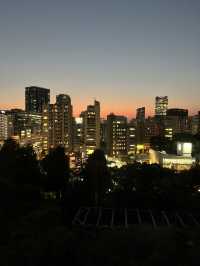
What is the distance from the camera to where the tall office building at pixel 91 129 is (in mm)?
46941

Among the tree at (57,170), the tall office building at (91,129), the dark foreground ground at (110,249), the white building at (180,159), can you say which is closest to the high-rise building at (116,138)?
the tall office building at (91,129)

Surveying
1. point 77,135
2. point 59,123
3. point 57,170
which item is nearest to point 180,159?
point 57,170

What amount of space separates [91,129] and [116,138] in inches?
220

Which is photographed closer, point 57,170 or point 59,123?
point 57,170

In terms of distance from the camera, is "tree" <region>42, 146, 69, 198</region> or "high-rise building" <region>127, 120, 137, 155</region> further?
"high-rise building" <region>127, 120, 137, 155</region>

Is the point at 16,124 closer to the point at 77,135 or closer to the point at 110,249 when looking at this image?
the point at 77,135

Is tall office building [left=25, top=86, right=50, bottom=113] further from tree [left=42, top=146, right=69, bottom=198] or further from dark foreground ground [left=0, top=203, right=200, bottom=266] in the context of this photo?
dark foreground ground [left=0, top=203, right=200, bottom=266]

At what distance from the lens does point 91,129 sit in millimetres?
48031

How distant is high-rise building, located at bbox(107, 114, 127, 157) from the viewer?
5122cm

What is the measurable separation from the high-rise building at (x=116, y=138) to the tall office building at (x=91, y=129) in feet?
13.2

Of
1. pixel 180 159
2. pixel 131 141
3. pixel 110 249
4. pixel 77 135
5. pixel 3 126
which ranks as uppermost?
pixel 3 126

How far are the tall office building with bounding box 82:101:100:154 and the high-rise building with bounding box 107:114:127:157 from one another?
401cm

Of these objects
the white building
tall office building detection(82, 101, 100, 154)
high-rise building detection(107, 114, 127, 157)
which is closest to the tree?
the white building

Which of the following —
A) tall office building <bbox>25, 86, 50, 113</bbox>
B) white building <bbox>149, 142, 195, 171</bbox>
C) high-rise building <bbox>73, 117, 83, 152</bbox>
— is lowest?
white building <bbox>149, 142, 195, 171</bbox>
